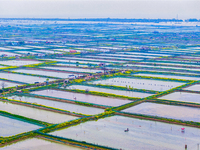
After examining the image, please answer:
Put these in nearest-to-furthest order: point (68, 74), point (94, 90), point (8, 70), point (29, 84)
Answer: point (94, 90) → point (29, 84) → point (68, 74) → point (8, 70)

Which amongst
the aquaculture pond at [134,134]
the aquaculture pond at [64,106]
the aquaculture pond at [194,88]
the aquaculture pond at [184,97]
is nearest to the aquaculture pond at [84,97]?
the aquaculture pond at [64,106]

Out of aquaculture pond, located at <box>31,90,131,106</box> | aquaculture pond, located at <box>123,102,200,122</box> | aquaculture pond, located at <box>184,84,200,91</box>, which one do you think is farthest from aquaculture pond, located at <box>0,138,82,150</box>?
aquaculture pond, located at <box>184,84,200,91</box>

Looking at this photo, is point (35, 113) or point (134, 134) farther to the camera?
point (35, 113)

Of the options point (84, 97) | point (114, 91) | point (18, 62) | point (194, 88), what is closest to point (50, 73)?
point (18, 62)

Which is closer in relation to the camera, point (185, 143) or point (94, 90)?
point (185, 143)

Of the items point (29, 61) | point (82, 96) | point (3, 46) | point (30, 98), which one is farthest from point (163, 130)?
point (3, 46)

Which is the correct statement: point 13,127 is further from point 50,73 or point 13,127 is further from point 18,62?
point 18,62

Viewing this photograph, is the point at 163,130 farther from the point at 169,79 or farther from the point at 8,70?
the point at 8,70

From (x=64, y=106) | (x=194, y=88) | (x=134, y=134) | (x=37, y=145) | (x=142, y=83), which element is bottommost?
(x=37, y=145)
